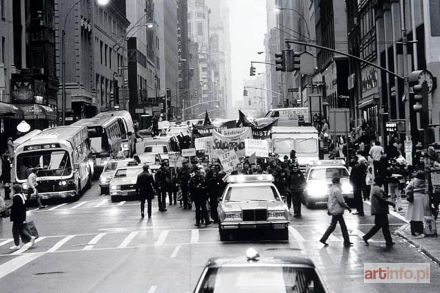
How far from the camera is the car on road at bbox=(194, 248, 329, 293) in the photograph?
7910mm

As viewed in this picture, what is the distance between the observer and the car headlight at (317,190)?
29.1 m

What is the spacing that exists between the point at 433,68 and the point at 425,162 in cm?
1840

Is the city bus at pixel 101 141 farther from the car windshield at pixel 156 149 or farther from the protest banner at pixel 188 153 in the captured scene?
the protest banner at pixel 188 153

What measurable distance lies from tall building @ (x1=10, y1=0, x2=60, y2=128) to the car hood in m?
36.6

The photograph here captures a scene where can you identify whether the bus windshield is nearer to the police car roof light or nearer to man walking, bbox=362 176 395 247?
the police car roof light

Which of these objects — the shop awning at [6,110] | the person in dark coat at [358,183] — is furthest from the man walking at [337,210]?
the shop awning at [6,110]

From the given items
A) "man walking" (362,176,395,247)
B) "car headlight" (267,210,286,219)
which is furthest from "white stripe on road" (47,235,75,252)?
"man walking" (362,176,395,247)

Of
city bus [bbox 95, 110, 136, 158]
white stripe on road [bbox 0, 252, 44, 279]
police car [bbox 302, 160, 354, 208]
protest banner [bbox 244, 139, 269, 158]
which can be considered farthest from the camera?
city bus [bbox 95, 110, 136, 158]

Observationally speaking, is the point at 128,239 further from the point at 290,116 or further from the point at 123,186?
the point at 290,116

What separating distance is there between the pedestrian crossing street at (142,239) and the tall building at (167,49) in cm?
13426

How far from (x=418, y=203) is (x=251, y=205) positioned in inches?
161

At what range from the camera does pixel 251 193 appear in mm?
20719

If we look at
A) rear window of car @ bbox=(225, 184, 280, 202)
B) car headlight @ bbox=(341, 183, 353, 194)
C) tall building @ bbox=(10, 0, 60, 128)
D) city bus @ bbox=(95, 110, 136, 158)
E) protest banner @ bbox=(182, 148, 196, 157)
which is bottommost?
car headlight @ bbox=(341, 183, 353, 194)

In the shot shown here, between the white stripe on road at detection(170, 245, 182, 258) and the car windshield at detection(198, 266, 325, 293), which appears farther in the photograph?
the white stripe on road at detection(170, 245, 182, 258)
